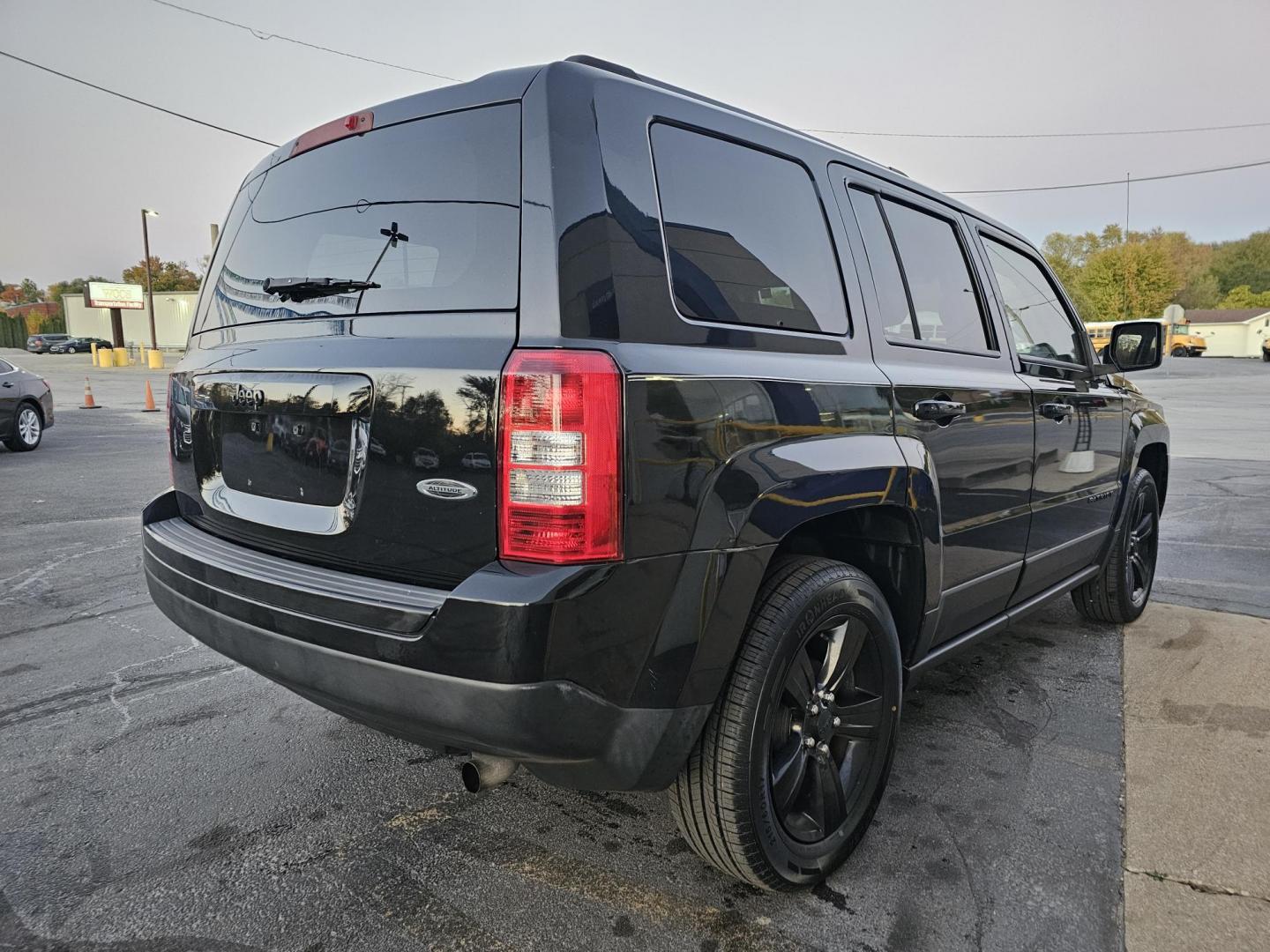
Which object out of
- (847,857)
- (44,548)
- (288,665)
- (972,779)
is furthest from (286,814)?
(44,548)

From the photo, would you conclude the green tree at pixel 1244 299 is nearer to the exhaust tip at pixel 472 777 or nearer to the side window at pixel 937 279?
the side window at pixel 937 279

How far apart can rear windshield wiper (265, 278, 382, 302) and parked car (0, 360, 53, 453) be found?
1078cm

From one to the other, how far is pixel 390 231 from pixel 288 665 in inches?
41.5

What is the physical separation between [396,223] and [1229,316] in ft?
353

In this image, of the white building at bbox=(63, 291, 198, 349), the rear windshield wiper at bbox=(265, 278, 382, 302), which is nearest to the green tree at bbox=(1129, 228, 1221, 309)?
the white building at bbox=(63, 291, 198, 349)

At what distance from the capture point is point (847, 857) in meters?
2.38

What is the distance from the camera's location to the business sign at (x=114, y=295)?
170ft

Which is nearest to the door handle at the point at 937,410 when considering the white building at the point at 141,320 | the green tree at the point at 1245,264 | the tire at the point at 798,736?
the tire at the point at 798,736

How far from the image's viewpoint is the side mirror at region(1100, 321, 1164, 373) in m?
4.15

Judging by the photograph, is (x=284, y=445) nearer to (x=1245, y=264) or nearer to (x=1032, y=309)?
(x=1032, y=309)

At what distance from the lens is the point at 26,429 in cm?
1113

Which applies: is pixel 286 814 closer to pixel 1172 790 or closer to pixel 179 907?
pixel 179 907

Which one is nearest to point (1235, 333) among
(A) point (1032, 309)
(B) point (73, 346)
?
(B) point (73, 346)

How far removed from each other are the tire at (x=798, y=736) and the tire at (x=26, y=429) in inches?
468
